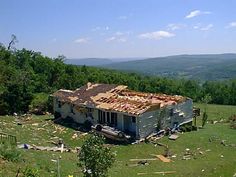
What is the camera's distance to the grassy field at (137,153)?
20.7 m

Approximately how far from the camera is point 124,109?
31688mm

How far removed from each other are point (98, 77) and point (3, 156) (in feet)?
142

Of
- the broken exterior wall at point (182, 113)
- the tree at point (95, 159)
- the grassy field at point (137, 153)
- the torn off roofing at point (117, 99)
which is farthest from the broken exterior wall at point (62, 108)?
the tree at point (95, 159)

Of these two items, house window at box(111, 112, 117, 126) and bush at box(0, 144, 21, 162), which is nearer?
bush at box(0, 144, 21, 162)

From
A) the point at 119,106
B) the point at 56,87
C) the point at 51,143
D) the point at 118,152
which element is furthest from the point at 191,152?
the point at 56,87

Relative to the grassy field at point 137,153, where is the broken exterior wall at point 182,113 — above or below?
above

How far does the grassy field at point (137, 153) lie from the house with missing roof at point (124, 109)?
1.81 metres

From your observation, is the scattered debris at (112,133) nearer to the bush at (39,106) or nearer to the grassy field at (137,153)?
the grassy field at (137,153)

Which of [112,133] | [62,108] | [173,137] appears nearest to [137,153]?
[112,133]

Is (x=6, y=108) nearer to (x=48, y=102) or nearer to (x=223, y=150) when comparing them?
(x=48, y=102)

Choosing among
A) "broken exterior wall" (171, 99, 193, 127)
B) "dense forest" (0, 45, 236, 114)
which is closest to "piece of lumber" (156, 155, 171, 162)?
"broken exterior wall" (171, 99, 193, 127)

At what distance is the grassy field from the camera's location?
2066cm

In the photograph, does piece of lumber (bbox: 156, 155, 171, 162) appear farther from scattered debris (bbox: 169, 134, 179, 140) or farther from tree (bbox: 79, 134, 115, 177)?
tree (bbox: 79, 134, 115, 177)

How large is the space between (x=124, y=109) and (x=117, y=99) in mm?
3310
